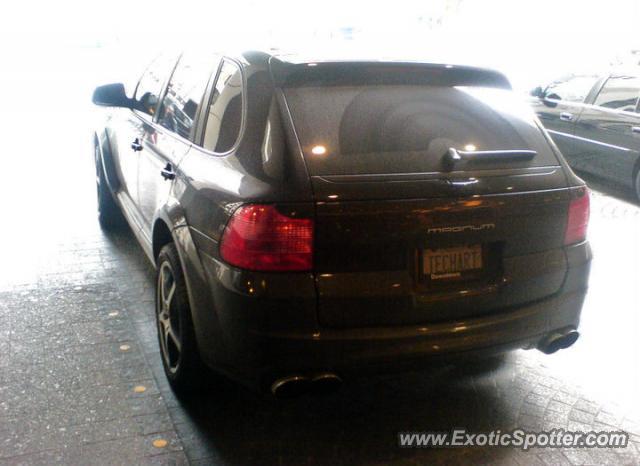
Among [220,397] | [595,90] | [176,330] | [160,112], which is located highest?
[160,112]

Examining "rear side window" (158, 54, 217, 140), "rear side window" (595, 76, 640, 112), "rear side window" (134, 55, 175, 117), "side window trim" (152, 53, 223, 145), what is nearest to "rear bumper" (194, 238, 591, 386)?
"side window trim" (152, 53, 223, 145)

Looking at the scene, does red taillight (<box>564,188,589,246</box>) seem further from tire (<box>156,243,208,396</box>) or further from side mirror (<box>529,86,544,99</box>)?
side mirror (<box>529,86,544,99</box>)

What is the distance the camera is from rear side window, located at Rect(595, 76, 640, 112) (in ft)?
26.3

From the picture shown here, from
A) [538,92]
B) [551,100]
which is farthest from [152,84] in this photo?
[538,92]

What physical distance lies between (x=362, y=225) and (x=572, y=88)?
23.3 feet

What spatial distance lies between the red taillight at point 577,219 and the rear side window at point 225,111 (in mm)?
1533

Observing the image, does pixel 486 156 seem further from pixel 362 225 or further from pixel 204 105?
pixel 204 105

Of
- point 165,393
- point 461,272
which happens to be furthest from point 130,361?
point 461,272

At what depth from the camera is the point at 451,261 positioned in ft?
9.93

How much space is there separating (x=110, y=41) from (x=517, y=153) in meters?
19.7

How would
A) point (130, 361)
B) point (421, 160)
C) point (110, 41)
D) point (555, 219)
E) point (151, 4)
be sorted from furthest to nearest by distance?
point (110, 41) < point (151, 4) < point (130, 361) < point (555, 219) < point (421, 160)

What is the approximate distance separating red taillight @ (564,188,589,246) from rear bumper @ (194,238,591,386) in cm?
43

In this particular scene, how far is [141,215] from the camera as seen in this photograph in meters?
4.50

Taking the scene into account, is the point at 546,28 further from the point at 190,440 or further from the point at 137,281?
the point at 190,440
